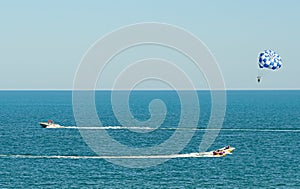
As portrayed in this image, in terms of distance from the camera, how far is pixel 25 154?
555 ft

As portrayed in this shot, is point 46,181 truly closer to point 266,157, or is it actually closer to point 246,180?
point 246,180

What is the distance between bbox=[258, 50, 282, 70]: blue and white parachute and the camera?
13025 cm

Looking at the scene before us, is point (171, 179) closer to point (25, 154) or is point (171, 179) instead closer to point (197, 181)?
point (197, 181)

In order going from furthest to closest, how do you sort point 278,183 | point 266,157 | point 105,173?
point 266,157
point 105,173
point 278,183

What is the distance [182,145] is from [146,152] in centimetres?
2144

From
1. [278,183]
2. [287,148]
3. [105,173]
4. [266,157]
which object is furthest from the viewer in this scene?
[287,148]

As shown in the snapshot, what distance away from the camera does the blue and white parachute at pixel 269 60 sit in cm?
13025

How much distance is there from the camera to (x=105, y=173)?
139 metres

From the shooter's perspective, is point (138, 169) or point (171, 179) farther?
point (138, 169)

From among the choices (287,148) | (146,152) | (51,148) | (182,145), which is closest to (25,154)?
(51,148)

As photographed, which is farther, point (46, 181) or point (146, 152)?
point (146, 152)

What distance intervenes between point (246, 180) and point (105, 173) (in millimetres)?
33194

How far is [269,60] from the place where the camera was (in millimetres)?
130750

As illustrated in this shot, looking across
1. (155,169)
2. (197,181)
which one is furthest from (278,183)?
(155,169)
